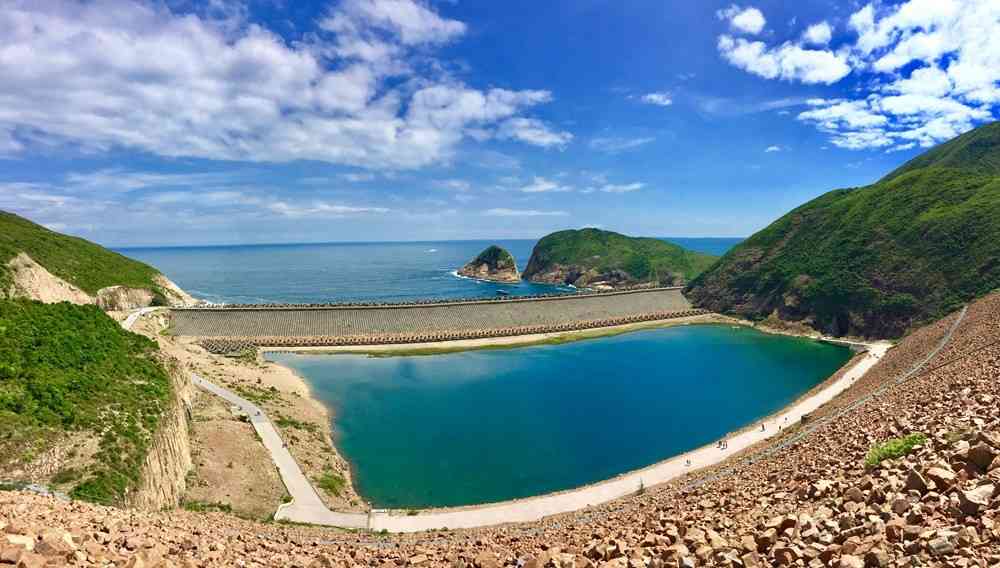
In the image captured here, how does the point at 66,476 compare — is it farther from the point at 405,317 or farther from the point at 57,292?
the point at 405,317

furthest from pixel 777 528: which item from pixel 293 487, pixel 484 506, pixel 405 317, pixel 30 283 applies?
pixel 405 317

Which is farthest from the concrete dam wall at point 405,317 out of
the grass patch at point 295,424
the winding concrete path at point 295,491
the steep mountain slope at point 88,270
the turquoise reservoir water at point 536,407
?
the winding concrete path at point 295,491

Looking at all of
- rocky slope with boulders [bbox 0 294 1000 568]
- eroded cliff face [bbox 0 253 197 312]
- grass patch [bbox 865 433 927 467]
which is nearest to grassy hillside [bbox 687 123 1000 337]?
rocky slope with boulders [bbox 0 294 1000 568]

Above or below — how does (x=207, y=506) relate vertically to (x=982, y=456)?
below

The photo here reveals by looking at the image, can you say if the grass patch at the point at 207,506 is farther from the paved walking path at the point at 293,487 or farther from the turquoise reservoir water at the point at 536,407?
the turquoise reservoir water at the point at 536,407

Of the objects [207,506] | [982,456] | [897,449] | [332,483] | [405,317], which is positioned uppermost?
[982,456]

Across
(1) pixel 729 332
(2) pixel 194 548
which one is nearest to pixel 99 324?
(2) pixel 194 548

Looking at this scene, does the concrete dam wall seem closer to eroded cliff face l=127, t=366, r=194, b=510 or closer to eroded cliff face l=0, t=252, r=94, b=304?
eroded cliff face l=0, t=252, r=94, b=304
